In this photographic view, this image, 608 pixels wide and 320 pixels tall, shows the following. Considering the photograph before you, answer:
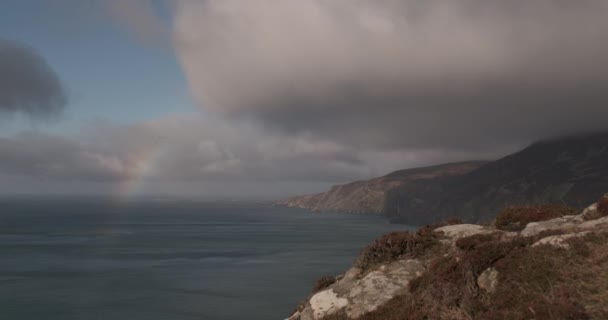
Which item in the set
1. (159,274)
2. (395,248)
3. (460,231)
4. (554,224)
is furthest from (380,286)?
(159,274)

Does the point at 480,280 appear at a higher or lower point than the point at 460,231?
lower

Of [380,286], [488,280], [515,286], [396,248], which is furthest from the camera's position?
[396,248]

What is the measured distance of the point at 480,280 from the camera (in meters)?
12.1

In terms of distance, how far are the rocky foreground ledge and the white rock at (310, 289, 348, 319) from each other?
37mm

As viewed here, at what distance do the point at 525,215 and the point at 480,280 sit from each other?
11.7 metres

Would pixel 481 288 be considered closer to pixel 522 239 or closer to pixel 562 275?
pixel 562 275

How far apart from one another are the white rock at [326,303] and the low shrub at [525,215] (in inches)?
437

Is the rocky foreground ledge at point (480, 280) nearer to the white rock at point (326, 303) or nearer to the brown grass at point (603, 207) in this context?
the white rock at point (326, 303)

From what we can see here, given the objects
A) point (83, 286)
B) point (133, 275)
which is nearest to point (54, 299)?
point (83, 286)

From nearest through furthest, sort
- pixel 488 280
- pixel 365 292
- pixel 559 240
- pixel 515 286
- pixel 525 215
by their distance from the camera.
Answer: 1. pixel 515 286
2. pixel 488 280
3. pixel 559 240
4. pixel 365 292
5. pixel 525 215

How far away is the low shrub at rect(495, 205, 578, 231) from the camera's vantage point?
21.5 meters

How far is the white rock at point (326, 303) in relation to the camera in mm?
13758

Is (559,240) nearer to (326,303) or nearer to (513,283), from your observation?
(513,283)

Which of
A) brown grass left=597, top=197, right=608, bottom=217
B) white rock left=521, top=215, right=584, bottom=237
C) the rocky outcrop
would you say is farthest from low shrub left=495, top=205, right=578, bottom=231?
the rocky outcrop
